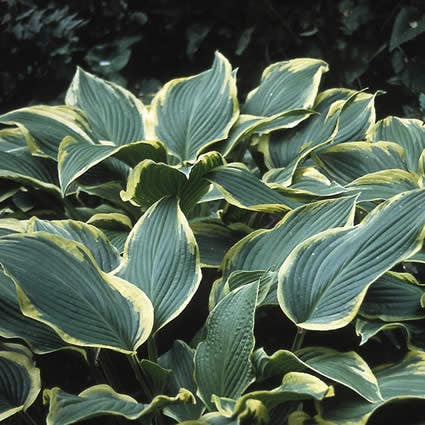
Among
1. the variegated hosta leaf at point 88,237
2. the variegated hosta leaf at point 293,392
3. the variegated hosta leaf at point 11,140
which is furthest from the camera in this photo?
the variegated hosta leaf at point 11,140

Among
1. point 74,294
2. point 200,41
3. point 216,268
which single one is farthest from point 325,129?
point 200,41

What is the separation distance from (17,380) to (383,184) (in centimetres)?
82

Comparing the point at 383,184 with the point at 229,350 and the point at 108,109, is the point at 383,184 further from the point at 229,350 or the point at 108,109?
the point at 108,109

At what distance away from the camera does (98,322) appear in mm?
1237

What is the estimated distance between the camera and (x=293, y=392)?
1081 millimetres

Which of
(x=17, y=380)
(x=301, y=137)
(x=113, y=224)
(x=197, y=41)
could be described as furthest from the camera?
(x=197, y=41)

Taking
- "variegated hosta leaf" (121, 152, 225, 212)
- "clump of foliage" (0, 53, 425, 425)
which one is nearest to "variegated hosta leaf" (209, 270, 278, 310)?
"clump of foliage" (0, 53, 425, 425)

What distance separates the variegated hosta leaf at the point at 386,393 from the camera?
44.6 inches

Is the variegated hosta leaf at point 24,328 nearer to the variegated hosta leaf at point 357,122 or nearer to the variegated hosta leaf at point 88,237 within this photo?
the variegated hosta leaf at point 88,237

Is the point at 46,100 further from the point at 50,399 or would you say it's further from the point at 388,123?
the point at 50,399

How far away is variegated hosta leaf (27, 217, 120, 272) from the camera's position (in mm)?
1382

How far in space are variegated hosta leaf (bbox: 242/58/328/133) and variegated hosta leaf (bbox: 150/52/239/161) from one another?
0.10 meters

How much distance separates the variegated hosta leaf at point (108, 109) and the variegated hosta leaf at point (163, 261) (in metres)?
0.45

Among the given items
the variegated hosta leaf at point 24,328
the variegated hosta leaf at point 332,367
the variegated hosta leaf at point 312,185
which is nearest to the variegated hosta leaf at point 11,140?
the variegated hosta leaf at point 24,328
